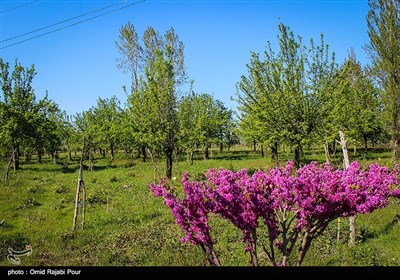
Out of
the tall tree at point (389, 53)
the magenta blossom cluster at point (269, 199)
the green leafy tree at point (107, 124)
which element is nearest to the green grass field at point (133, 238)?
the magenta blossom cluster at point (269, 199)

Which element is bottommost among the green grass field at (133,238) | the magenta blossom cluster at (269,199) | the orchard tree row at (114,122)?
the green grass field at (133,238)

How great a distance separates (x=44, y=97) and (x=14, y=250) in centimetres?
3561

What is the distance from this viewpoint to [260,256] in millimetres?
10336

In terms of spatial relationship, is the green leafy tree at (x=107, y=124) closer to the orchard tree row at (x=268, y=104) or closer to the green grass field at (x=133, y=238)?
the orchard tree row at (x=268, y=104)

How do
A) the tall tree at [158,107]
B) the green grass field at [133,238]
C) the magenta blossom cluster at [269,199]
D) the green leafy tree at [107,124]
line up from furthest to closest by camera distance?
1. the green leafy tree at [107,124]
2. the tall tree at [158,107]
3. the green grass field at [133,238]
4. the magenta blossom cluster at [269,199]

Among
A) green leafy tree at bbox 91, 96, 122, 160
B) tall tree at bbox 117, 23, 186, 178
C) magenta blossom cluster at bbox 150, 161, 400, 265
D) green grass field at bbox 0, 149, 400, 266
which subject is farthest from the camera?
green leafy tree at bbox 91, 96, 122, 160

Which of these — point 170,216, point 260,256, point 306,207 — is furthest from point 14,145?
point 306,207

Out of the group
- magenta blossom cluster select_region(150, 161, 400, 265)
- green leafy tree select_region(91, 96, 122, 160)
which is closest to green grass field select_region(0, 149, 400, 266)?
magenta blossom cluster select_region(150, 161, 400, 265)

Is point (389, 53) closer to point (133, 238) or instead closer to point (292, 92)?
point (292, 92)

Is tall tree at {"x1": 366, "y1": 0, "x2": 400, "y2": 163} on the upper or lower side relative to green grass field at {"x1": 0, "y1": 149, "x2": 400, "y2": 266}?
upper

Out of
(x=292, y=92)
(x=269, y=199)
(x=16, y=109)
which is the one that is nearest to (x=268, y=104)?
(x=292, y=92)

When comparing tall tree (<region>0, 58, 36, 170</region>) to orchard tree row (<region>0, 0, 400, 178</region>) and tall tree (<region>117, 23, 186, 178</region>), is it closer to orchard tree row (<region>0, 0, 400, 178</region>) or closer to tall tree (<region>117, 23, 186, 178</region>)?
orchard tree row (<region>0, 0, 400, 178</region>)

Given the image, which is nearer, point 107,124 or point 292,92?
point 292,92

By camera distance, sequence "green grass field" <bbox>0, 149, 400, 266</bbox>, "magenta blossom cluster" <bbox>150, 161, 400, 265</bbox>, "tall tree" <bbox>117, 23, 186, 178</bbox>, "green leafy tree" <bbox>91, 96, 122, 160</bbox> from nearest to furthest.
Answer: "magenta blossom cluster" <bbox>150, 161, 400, 265</bbox> < "green grass field" <bbox>0, 149, 400, 266</bbox> < "tall tree" <bbox>117, 23, 186, 178</bbox> < "green leafy tree" <bbox>91, 96, 122, 160</bbox>
